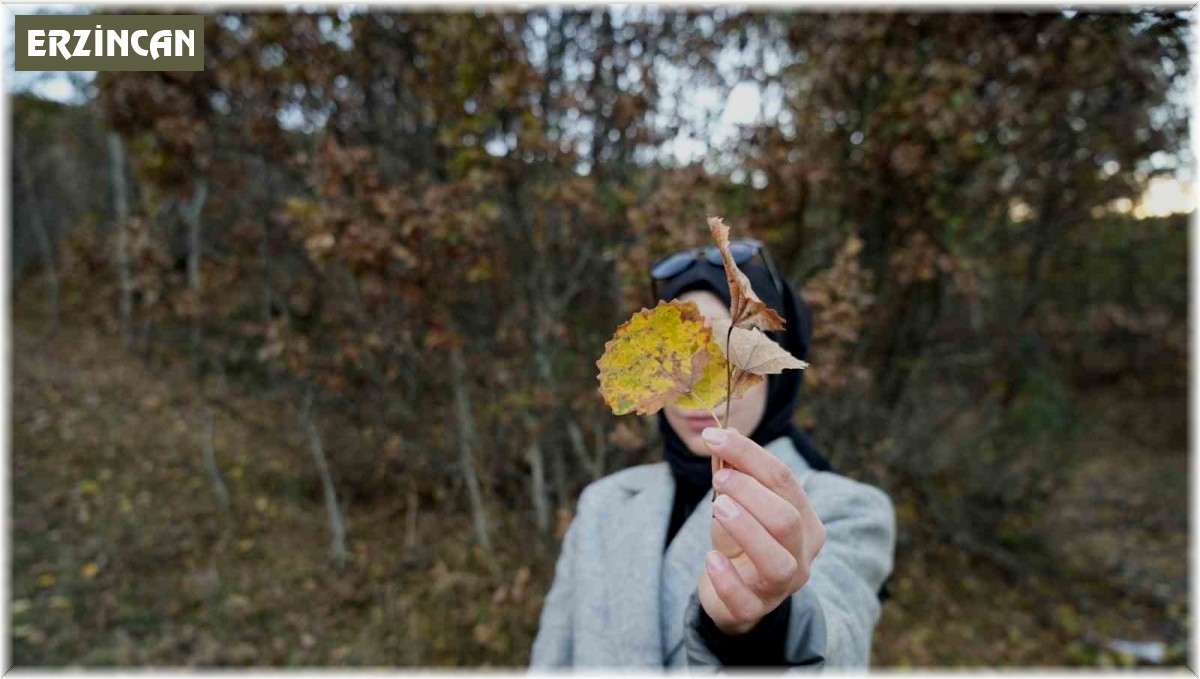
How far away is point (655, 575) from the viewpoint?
4.48 feet

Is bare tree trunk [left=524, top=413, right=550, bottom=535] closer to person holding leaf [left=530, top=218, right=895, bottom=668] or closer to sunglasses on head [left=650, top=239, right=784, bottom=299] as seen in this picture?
person holding leaf [left=530, top=218, right=895, bottom=668]

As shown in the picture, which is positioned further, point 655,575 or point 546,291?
point 546,291

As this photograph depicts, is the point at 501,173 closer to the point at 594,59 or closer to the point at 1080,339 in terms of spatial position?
the point at 594,59

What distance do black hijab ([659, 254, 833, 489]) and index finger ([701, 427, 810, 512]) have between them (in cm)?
56

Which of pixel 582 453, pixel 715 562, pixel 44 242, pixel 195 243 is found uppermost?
pixel 44 242

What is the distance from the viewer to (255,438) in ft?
18.2

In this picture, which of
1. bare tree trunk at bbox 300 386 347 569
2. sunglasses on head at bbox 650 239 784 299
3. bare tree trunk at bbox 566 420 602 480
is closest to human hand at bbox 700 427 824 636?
sunglasses on head at bbox 650 239 784 299

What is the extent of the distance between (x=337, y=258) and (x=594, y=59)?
4.81ft

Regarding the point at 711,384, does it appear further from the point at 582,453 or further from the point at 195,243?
the point at 195,243

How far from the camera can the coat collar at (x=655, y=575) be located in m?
1.32

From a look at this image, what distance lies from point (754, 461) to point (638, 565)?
0.74m

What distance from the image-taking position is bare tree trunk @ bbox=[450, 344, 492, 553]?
11.3 feet

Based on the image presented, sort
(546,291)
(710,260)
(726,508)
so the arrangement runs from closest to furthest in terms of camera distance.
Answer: (726,508) < (710,260) < (546,291)

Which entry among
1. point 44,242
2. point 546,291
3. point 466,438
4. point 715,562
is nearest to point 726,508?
point 715,562
